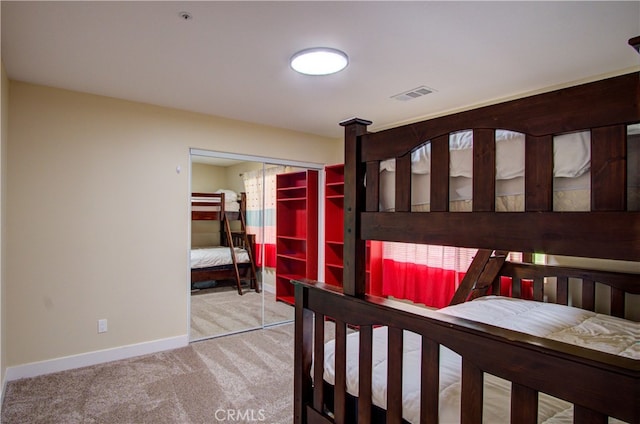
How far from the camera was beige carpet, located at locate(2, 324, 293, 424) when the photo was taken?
2.26 m

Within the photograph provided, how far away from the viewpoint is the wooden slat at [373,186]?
1479 mm

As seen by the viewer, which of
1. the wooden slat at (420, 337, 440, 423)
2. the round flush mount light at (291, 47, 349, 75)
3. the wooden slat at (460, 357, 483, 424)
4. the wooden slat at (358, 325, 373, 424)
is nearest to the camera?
the wooden slat at (460, 357, 483, 424)

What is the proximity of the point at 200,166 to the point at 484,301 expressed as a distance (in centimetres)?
301

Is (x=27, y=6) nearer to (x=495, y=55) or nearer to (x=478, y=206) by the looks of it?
(x=478, y=206)

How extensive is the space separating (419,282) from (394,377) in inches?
101

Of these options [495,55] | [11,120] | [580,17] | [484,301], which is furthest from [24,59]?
[484,301]

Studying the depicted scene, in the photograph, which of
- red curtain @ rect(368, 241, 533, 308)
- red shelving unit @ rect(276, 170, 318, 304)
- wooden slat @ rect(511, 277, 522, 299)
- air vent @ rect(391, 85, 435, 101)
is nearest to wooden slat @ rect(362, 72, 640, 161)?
air vent @ rect(391, 85, 435, 101)

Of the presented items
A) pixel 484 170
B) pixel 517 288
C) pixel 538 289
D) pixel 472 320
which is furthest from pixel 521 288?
pixel 484 170

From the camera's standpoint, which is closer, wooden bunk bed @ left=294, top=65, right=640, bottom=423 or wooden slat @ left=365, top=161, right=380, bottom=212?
wooden bunk bed @ left=294, top=65, right=640, bottom=423

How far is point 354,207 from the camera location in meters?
1.56

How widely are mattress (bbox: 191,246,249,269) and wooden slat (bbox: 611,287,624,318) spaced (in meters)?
3.41

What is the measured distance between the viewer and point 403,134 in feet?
4.47

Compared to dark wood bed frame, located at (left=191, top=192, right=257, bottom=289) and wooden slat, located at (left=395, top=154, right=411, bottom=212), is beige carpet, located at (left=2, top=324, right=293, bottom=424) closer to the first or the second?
dark wood bed frame, located at (left=191, top=192, right=257, bottom=289)

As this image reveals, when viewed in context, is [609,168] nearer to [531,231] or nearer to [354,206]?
[531,231]
